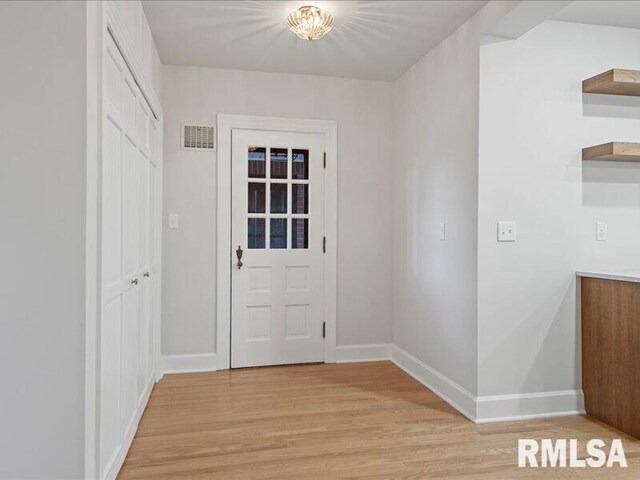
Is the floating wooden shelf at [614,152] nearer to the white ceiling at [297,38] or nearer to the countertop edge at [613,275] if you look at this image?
the countertop edge at [613,275]

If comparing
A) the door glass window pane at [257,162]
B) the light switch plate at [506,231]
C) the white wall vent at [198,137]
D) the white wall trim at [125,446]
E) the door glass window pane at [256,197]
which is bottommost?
the white wall trim at [125,446]

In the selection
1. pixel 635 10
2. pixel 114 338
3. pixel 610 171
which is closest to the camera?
pixel 114 338

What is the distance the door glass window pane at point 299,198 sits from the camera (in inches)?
146

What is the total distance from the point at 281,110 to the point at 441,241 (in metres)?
1.71

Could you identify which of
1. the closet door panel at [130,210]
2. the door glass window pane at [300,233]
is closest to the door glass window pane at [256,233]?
the door glass window pane at [300,233]

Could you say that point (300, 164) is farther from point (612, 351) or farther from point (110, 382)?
point (612, 351)

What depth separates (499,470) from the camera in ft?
6.72

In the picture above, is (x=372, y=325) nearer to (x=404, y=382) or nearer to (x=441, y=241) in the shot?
(x=404, y=382)

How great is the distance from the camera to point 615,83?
100.0 inches

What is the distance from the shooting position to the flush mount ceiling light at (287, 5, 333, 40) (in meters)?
2.53

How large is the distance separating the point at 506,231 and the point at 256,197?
1956 mm

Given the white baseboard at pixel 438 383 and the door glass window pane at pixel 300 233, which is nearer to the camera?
the white baseboard at pixel 438 383

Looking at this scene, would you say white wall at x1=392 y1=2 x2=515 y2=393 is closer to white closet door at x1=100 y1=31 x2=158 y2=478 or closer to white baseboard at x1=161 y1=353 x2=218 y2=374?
white baseboard at x1=161 y1=353 x2=218 y2=374
